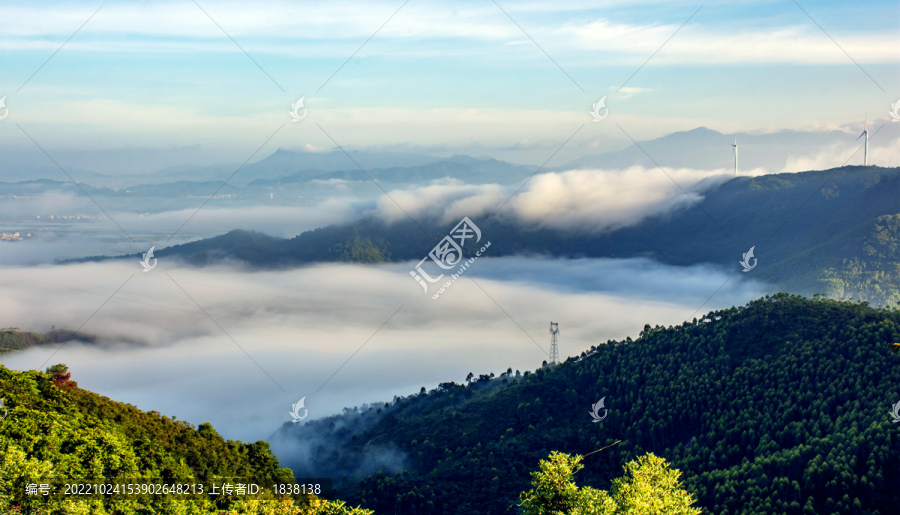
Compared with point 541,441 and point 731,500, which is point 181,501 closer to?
point 731,500

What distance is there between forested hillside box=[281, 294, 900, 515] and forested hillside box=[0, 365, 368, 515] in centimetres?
4254

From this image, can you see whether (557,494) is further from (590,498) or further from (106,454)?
(106,454)

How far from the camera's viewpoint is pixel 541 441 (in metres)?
101

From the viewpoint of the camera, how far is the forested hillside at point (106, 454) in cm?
3056

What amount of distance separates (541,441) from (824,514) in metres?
44.9

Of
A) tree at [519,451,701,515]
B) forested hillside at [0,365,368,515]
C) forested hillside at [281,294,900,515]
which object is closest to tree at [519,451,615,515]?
tree at [519,451,701,515]

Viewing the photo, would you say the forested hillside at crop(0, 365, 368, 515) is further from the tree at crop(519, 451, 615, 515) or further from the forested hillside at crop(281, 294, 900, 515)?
the forested hillside at crop(281, 294, 900, 515)

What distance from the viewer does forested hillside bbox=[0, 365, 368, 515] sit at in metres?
30.6

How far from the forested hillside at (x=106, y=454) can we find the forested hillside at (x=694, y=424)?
42540 millimetres
